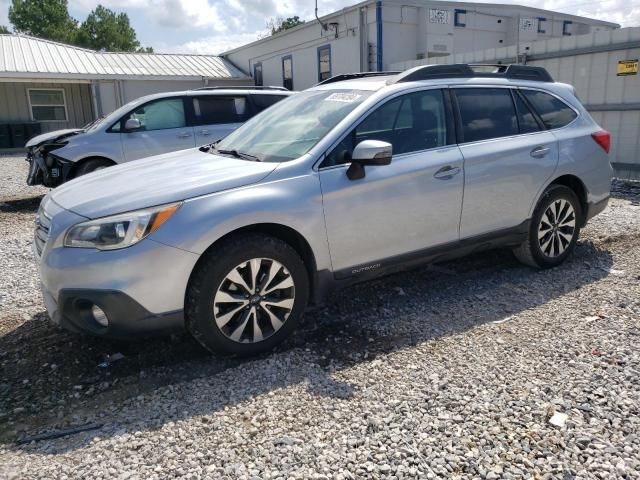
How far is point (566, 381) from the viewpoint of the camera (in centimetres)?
305

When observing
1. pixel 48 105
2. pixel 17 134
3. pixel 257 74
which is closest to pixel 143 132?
pixel 17 134

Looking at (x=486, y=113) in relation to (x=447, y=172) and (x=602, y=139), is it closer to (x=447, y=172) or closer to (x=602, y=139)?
(x=447, y=172)

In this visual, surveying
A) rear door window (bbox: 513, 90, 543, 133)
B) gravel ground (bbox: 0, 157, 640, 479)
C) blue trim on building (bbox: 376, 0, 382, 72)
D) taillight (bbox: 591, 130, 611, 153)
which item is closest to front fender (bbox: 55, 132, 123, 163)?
gravel ground (bbox: 0, 157, 640, 479)

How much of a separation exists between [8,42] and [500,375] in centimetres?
2629

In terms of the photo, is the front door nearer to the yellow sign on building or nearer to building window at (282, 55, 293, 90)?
the yellow sign on building

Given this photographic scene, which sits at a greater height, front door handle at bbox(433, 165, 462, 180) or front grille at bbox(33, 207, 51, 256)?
front door handle at bbox(433, 165, 462, 180)

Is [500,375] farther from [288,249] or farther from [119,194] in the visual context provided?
[119,194]

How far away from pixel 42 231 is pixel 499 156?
342 cm

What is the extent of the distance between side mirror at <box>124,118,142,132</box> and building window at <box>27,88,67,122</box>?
53.2ft

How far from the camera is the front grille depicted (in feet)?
10.7

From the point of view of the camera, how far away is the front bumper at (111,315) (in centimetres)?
297

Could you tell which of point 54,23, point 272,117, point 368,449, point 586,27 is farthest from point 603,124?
point 54,23

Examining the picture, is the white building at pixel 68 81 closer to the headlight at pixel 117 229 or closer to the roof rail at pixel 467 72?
the roof rail at pixel 467 72

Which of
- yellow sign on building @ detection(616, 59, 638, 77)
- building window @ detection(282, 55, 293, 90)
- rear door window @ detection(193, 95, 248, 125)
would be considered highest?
building window @ detection(282, 55, 293, 90)
